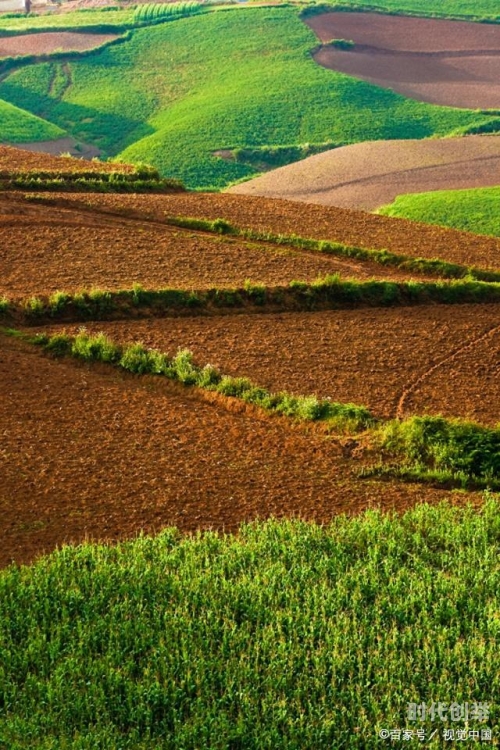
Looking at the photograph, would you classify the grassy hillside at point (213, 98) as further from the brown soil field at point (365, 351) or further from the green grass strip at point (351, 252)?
the brown soil field at point (365, 351)

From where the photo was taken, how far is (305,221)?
102 feet

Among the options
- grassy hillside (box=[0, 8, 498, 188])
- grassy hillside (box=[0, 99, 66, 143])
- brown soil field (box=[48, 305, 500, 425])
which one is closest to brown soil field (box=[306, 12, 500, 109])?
grassy hillside (box=[0, 8, 498, 188])

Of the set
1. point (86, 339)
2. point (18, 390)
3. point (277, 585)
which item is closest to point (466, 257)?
point (86, 339)

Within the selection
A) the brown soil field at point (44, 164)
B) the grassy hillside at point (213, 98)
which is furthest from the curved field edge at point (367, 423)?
the grassy hillside at point (213, 98)

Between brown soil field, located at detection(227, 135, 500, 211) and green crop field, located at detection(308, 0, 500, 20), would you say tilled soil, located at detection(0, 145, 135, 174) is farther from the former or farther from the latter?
green crop field, located at detection(308, 0, 500, 20)

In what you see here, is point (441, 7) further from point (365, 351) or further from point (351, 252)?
point (365, 351)

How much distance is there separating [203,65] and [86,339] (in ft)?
188

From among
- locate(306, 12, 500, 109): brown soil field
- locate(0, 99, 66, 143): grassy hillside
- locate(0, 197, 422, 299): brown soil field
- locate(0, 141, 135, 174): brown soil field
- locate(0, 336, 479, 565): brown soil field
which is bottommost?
locate(0, 336, 479, 565): brown soil field

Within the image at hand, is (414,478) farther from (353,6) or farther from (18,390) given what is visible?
(353,6)

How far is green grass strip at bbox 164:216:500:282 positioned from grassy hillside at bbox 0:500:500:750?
12.7 metres

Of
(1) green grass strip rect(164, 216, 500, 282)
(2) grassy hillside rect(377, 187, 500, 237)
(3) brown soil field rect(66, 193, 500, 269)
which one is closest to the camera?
(1) green grass strip rect(164, 216, 500, 282)

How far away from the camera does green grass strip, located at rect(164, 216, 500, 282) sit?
27.2 metres

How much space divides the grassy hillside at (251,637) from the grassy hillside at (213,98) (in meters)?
41.0

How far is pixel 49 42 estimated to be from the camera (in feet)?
263
